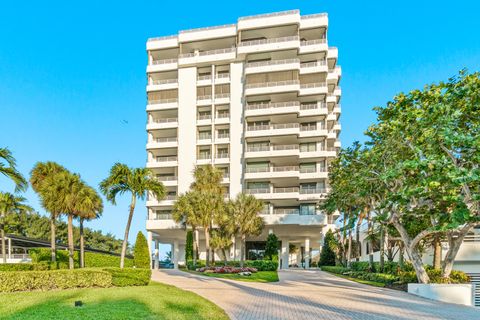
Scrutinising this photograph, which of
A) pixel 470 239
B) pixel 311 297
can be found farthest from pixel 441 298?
pixel 470 239

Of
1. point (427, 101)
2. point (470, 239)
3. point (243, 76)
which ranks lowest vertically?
point (470, 239)

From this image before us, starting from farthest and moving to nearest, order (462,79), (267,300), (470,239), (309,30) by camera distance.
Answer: (309,30) < (470,239) < (462,79) < (267,300)

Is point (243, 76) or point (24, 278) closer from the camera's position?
point (24, 278)

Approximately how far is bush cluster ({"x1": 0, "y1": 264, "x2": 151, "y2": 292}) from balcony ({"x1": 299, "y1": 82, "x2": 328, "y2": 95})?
1430 inches

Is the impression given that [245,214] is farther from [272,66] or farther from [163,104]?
[163,104]

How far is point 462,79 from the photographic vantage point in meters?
17.3

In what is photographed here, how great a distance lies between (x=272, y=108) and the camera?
160 feet

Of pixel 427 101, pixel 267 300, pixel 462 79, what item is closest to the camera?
pixel 267 300

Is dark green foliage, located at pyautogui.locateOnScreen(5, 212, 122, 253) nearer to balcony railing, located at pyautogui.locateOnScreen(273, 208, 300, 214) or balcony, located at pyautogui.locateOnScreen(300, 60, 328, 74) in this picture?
balcony railing, located at pyautogui.locateOnScreen(273, 208, 300, 214)

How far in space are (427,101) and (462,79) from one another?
1.78 meters

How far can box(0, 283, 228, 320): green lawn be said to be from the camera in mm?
10781

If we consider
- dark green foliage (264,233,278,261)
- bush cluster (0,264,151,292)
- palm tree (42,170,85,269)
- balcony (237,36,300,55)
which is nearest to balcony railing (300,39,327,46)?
balcony (237,36,300,55)

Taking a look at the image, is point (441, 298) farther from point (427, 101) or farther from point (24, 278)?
point (24, 278)

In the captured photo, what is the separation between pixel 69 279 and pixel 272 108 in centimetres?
3599
